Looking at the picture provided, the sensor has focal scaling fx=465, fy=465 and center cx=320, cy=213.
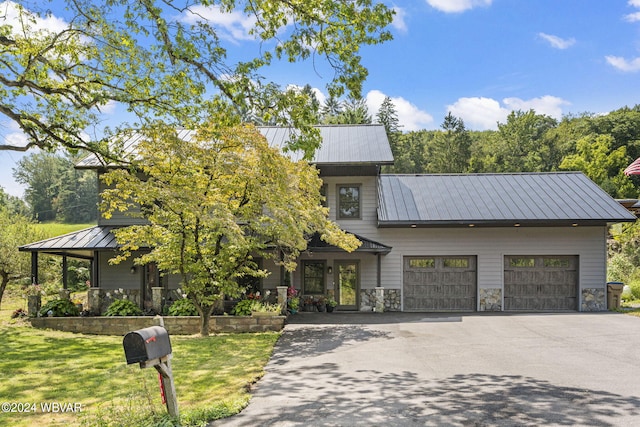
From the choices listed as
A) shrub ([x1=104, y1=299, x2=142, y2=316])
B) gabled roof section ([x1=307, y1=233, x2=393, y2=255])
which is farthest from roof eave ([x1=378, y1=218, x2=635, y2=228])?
shrub ([x1=104, y1=299, x2=142, y2=316])

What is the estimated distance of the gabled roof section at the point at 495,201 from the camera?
1584 cm

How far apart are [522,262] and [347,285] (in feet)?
20.7

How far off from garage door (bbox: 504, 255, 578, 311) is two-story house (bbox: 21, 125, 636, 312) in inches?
1.4

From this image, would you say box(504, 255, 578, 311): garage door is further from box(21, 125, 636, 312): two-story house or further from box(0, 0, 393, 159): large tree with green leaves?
box(0, 0, 393, 159): large tree with green leaves

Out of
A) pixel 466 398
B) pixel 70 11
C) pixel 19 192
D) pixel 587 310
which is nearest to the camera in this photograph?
pixel 466 398

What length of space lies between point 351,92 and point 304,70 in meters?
1.46

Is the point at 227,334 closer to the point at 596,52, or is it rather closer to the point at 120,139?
the point at 120,139

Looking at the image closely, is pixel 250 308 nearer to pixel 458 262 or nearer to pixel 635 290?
pixel 458 262

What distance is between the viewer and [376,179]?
17297mm

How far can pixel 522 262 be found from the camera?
1662cm

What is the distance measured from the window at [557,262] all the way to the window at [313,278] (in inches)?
317

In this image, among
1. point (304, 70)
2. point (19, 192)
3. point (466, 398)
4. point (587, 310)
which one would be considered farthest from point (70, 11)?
A: point (19, 192)

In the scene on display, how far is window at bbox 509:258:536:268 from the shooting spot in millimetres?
16609

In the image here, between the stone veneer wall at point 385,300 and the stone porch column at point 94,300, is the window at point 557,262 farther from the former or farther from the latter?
Result: the stone porch column at point 94,300
